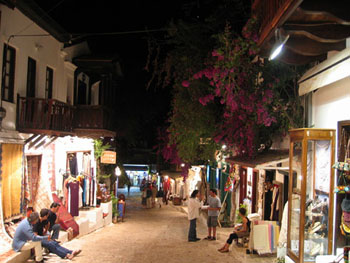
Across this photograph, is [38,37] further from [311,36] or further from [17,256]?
A: [311,36]

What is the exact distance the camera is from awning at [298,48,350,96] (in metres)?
6.25

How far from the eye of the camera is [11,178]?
11891 mm

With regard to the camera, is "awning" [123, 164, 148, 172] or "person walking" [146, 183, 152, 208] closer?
"person walking" [146, 183, 152, 208]

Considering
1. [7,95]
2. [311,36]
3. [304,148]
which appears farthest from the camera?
[7,95]

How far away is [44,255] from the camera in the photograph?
450 inches

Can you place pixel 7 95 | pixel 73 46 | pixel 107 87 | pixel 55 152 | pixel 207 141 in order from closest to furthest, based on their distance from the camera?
pixel 7 95, pixel 55 152, pixel 207 141, pixel 73 46, pixel 107 87

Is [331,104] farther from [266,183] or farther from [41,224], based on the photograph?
[41,224]

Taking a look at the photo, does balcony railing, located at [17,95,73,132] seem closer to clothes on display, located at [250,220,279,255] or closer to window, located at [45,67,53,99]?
window, located at [45,67,53,99]

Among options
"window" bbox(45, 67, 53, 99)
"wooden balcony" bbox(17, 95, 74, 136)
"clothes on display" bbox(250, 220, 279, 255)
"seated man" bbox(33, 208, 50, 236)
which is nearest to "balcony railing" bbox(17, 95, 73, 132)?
"wooden balcony" bbox(17, 95, 74, 136)

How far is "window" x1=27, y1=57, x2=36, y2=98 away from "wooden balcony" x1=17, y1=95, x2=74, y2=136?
3.85 ft

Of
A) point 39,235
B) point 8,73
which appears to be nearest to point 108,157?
point 8,73

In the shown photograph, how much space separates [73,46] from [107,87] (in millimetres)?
2991


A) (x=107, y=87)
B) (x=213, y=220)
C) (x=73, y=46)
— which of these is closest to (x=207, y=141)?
(x=213, y=220)

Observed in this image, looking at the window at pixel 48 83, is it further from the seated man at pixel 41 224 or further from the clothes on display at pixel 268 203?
the clothes on display at pixel 268 203
